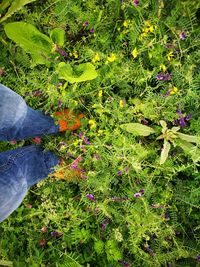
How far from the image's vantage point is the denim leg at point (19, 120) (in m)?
1.93

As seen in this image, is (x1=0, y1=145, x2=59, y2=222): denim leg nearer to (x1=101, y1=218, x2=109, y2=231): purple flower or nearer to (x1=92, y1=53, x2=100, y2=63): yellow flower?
(x1=101, y1=218, x2=109, y2=231): purple flower

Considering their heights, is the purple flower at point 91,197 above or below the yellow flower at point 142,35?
below

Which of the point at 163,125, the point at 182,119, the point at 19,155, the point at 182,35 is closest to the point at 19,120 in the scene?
the point at 19,155

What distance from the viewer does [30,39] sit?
2.30 m

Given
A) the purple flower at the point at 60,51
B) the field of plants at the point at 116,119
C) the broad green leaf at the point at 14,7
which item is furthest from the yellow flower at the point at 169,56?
the broad green leaf at the point at 14,7

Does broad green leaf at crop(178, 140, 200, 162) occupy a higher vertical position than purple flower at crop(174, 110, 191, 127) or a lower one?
lower

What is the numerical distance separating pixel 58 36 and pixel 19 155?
0.73m

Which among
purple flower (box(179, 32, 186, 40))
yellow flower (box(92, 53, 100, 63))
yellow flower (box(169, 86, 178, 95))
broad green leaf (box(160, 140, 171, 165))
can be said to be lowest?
broad green leaf (box(160, 140, 171, 165))

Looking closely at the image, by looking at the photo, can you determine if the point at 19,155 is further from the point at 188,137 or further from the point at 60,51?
the point at 188,137

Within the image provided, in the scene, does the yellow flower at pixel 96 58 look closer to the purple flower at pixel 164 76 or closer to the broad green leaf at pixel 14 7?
the purple flower at pixel 164 76

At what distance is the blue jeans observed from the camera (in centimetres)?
193

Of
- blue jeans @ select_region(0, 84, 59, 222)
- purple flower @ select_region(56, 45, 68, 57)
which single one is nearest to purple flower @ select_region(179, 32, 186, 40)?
purple flower @ select_region(56, 45, 68, 57)

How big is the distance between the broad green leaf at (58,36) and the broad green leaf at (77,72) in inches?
7.5

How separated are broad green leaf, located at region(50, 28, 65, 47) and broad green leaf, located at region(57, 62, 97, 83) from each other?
19 cm
